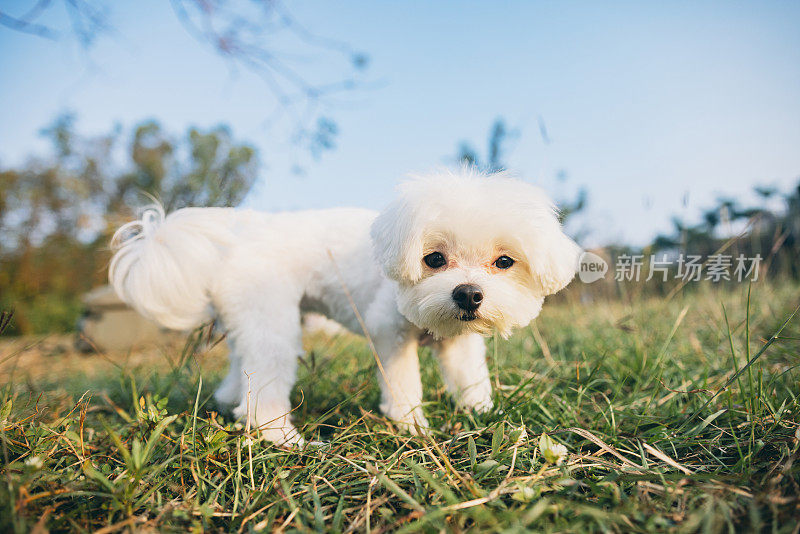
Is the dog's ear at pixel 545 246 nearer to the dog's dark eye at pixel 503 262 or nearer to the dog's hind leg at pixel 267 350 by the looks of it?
the dog's dark eye at pixel 503 262

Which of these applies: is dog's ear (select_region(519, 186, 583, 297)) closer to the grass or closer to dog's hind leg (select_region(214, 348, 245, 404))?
the grass

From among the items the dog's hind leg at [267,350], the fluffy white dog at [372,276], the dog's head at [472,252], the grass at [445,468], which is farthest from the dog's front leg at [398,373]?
the dog's hind leg at [267,350]

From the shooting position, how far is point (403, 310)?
7.11 ft

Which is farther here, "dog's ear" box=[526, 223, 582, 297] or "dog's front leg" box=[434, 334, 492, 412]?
"dog's front leg" box=[434, 334, 492, 412]

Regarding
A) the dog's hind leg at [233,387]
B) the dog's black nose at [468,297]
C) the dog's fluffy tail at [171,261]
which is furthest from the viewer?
the dog's hind leg at [233,387]

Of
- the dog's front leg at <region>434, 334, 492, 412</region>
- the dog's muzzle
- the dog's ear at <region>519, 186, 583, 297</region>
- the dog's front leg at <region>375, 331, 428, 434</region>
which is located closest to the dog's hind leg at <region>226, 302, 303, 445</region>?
the dog's front leg at <region>375, 331, 428, 434</region>

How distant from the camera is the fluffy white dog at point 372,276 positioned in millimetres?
2031

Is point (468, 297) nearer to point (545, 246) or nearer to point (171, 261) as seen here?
point (545, 246)

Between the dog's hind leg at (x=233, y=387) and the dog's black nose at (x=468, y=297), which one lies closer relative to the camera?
the dog's black nose at (x=468, y=297)

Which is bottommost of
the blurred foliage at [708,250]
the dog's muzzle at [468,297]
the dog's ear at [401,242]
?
the blurred foliage at [708,250]

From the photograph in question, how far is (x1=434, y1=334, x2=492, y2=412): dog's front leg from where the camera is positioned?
7.98 ft

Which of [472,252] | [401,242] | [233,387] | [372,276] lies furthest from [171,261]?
[472,252]

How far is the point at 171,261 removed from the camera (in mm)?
2533

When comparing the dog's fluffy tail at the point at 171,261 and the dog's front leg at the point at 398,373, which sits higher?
the dog's fluffy tail at the point at 171,261
